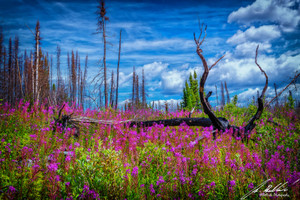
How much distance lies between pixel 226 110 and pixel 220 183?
10.1 meters

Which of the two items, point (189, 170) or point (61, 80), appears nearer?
point (189, 170)

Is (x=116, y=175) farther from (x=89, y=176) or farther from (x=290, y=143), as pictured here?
(x=290, y=143)

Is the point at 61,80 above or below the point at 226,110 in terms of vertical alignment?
above

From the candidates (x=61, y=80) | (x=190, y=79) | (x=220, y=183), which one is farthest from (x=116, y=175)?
(x=61, y=80)

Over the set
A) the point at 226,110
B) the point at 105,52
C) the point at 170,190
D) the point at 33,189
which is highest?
the point at 105,52

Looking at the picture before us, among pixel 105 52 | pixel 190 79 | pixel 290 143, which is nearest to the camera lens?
pixel 290 143

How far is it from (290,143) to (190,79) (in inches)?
1470

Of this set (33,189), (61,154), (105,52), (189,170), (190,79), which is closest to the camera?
(33,189)

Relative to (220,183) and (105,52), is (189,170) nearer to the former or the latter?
(220,183)

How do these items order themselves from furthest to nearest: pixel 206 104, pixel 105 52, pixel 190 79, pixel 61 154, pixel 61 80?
pixel 61 80 < pixel 190 79 < pixel 105 52 < pixel 206 104 < pixel 61 154

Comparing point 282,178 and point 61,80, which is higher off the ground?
point 61,80

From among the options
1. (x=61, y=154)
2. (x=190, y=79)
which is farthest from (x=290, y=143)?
(x=190, y=79)

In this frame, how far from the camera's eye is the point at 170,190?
122 inches

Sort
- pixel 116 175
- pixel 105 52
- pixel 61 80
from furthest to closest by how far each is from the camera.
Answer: pixel 61 80, pixel 105 52, pixel 116 175
